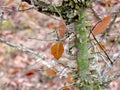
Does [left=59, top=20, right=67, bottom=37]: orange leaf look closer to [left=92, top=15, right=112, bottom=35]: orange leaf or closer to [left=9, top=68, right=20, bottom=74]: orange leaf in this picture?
[left=92, top=15, right=112, bottom=35]: orange leaf

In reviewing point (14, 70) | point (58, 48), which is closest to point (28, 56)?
point (14, 70)

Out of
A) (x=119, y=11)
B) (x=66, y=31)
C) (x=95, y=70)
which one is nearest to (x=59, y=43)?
(x=66, y=31)

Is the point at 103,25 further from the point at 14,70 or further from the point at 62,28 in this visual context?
the point at 14,70

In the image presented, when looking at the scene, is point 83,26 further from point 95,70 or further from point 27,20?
point 27,20

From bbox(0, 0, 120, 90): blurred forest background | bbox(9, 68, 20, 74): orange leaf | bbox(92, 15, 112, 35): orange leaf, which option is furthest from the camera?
bbox(9, 68, 20, 74): orange leaf

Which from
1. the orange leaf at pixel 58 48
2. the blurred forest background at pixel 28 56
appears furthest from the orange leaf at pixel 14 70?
the orange leaf at pixel 58 48

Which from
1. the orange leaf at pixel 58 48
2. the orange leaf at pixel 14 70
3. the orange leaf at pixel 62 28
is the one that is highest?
the orange leaf at pixel 62 28

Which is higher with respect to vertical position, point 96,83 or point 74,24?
point 74,24

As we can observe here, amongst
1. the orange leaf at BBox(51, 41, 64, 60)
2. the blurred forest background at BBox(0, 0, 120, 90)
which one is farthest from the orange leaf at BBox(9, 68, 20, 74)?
the orange leaf at BBox(51, 41, 64, 60)

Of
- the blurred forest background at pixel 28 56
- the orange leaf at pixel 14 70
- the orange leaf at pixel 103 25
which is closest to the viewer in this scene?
the orange leaf at pixel 103 25

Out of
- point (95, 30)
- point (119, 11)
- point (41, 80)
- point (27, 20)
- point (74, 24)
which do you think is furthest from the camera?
point (27, 20)

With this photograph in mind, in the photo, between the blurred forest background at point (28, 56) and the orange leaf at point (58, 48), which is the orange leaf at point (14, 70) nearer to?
the blurred forest background at point (28, 56)
